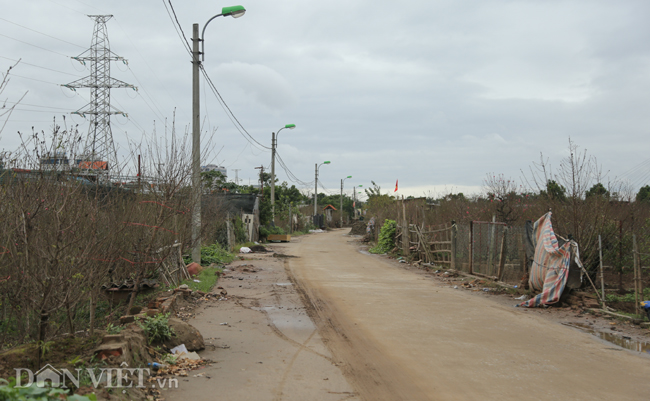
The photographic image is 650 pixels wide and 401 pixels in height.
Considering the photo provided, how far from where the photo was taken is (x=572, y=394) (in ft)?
17.3

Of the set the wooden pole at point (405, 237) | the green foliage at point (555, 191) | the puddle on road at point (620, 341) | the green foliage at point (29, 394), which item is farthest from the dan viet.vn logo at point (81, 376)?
the wooden pole at point (405, 237)

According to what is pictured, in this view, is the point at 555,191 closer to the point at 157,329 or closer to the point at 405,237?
the point at 405,237

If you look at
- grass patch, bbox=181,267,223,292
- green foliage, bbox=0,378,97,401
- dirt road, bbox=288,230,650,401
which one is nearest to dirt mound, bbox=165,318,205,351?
dirt road, bbox=288,230,650,401

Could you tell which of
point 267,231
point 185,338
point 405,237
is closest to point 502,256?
point 405,237

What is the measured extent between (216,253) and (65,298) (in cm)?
1390

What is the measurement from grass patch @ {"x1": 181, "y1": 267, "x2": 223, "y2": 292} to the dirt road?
2.49 meters

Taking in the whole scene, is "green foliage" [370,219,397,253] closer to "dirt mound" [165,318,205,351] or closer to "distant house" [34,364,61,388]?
"dirt mound" [165,318,205,351]

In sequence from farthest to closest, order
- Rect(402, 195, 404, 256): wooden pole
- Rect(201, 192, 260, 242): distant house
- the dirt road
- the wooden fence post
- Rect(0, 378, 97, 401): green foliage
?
Rect(201, 192, 260, 242): distant house, Rect(402, 195, 404, 256): wooden pole, the wooden fence post, the dirt road, Rect(0, 378, 97, 401): green foliage

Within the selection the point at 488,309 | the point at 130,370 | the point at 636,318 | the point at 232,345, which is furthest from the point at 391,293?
the point at 130,370

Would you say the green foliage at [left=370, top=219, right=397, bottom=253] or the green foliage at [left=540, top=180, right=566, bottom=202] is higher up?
the green foliage at [left=540, top=180, right=566, bottom=202]

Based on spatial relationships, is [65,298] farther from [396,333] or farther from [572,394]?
[572,394]

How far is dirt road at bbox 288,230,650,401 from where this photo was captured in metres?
5.38

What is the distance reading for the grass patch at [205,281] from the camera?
1172 cm

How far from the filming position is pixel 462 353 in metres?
6.84
